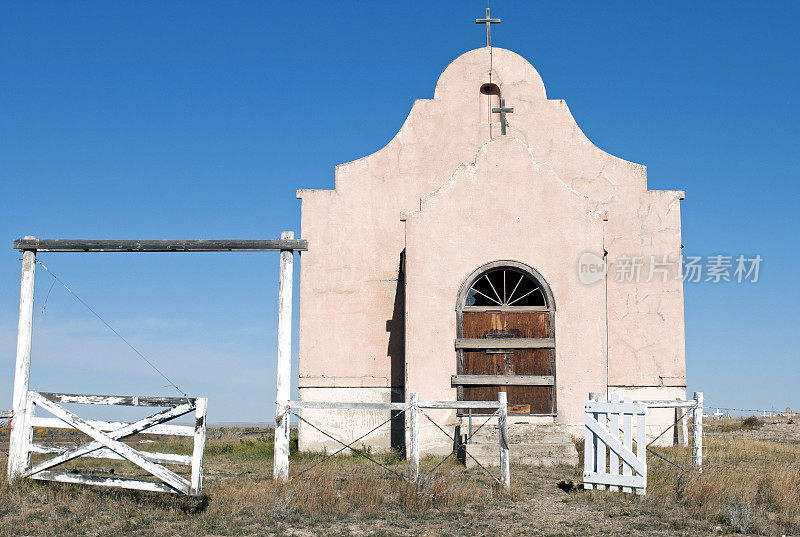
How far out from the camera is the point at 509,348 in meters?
16.5

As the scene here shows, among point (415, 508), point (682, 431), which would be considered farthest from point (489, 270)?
point (415, 508)

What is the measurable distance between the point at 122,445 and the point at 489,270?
8692 mm

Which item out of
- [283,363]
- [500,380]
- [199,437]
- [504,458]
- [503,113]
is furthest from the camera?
[503,113]

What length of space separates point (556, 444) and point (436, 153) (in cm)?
834

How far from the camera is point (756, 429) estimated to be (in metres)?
30.0

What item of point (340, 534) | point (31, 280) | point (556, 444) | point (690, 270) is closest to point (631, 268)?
point (690, 270)

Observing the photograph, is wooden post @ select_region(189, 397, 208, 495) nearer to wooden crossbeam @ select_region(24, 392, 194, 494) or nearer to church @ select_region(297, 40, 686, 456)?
wooden crossbeam @ select_region(24, 392, 194, 494)

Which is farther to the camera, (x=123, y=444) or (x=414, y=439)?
(x=414, y=439)

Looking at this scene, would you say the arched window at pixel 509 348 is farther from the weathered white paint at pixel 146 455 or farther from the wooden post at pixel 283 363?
the weathered white paint at pixel 146 455

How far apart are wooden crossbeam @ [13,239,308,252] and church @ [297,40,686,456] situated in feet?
15.5

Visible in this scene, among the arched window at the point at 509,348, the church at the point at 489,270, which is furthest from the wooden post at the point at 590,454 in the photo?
the arched window at the point at 509,348

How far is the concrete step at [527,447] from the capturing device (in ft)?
47.4

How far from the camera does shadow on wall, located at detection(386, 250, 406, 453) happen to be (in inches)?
727

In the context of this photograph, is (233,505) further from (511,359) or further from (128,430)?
(511,359)
